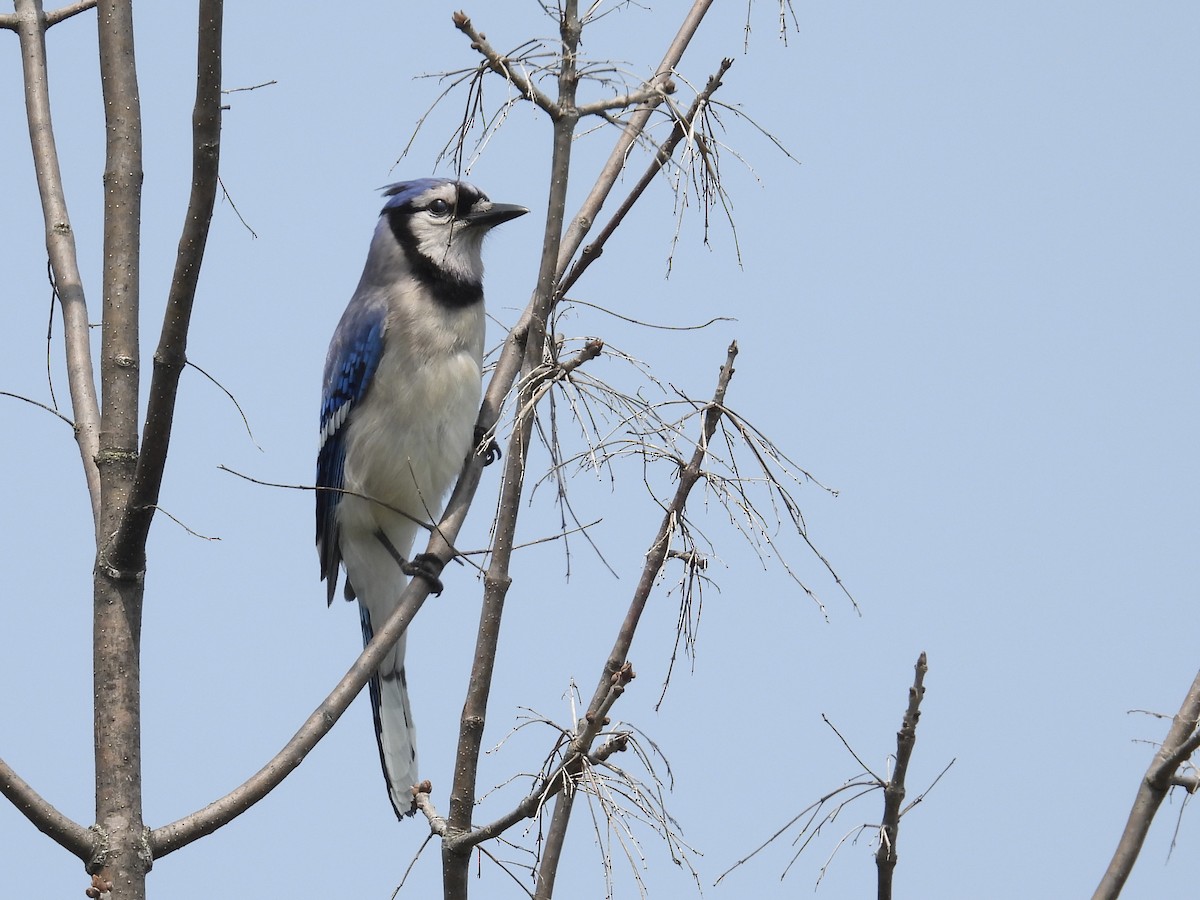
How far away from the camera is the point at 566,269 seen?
319cm

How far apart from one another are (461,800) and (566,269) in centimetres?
123

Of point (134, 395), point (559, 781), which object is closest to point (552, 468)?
point (559, 781)

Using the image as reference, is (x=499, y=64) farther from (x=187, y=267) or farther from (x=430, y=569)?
(x=430, y=569)

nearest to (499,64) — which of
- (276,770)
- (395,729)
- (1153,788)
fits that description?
(276,770)

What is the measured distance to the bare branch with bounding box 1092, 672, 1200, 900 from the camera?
2.22m

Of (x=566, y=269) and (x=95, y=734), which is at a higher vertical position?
(x=566, y=269)

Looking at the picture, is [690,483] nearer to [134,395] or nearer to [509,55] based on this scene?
[509,55]

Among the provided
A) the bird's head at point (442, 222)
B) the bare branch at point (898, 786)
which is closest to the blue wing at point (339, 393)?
the bird's head at point (442, 222)

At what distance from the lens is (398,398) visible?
4.64m

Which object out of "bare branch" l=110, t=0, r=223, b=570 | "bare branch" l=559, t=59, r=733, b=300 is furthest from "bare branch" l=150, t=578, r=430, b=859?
Result: "bare branch" l=559, t=59, r=733, b=300

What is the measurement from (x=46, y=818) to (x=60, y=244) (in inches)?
59.0

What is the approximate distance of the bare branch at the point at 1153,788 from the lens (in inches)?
87.4

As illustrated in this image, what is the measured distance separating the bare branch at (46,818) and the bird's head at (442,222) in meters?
2.41

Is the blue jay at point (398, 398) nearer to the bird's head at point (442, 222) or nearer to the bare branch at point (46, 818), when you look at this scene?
the bird's head at point (442, 222)
